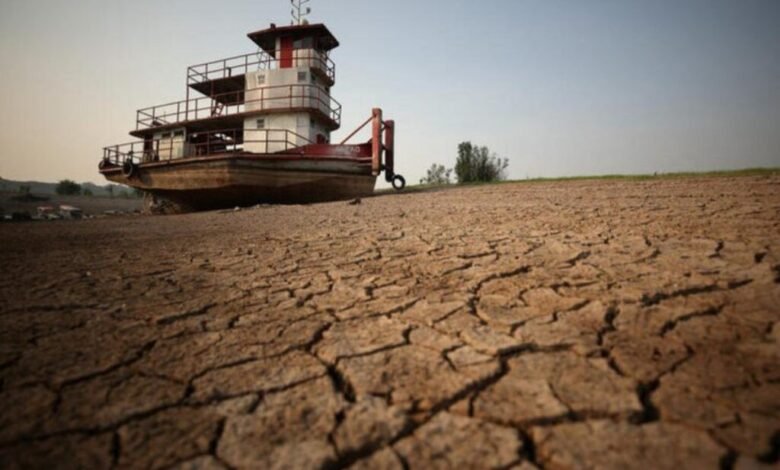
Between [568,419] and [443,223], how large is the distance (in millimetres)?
3457

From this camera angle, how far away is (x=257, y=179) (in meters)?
8.99

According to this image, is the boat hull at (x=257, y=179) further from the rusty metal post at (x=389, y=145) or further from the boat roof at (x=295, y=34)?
the boat roof at (x=295, y=34)

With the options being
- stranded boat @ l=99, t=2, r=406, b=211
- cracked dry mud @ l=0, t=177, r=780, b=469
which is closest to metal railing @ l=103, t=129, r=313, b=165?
stranded boat @ l=99, t=2, r=406, b=211

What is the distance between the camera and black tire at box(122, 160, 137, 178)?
10.5 meters

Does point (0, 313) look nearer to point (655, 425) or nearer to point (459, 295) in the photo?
point (459, 295)

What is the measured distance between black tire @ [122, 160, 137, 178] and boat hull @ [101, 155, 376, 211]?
9 cm

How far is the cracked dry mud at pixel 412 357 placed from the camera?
1.07 metres

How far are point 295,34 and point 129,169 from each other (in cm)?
663

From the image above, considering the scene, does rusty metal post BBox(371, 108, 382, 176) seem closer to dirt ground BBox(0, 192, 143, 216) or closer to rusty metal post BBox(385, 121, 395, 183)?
rusty metal post BBox(385, 121, 395, 183)

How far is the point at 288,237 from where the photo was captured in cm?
425

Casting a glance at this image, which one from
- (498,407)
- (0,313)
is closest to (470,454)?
(498,407)

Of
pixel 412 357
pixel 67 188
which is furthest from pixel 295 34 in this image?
pixel 67 188

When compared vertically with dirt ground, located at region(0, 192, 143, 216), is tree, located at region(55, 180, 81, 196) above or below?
above

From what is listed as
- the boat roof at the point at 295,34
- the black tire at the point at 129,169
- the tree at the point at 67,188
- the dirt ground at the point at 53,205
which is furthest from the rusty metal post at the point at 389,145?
the tree at the point at 67,188
